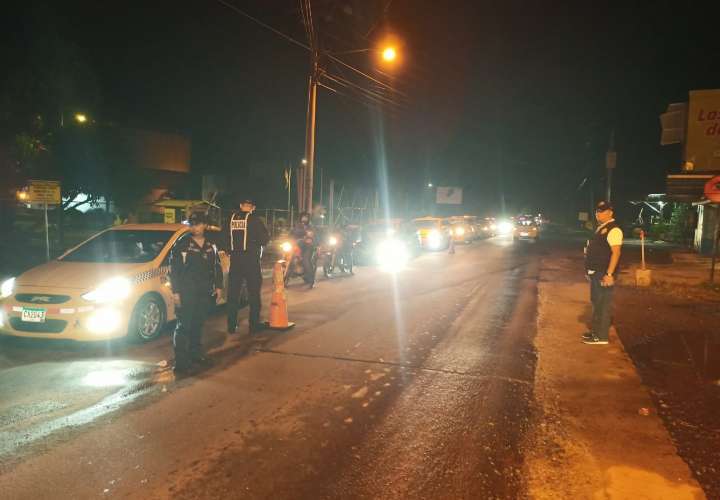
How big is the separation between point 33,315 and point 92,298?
2.39 ft

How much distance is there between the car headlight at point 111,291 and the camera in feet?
22.1

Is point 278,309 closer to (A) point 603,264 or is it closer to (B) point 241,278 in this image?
(B) point 241,278

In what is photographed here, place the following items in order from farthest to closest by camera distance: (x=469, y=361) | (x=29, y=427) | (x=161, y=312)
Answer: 1. (x=161, y=312)
2. (x=469, y=361)
3. (x=29, y=427)

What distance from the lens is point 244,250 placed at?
25.2 ft

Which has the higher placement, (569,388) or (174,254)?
(174,254)

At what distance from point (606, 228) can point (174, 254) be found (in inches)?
214

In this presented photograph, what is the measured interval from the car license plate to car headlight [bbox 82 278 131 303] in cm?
54

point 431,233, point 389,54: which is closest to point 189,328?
point 389,54

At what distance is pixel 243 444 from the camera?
4.18m

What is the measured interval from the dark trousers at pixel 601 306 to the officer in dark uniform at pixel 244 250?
462cm

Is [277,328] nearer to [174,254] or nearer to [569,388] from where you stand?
[174,254]

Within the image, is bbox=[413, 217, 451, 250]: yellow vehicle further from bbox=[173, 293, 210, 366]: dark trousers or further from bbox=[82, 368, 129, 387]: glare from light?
bbox=[82, 368, 129, 387]: glare from light

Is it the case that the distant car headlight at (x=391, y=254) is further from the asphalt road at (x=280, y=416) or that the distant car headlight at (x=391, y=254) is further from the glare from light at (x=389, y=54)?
the asphalt road at (x=280, y=416)

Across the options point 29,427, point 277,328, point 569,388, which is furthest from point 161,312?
point 569,388
